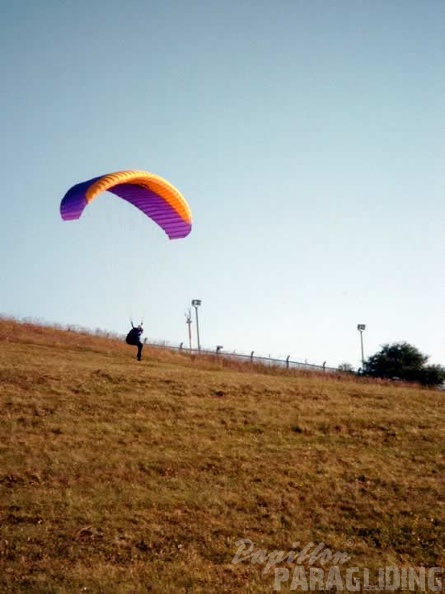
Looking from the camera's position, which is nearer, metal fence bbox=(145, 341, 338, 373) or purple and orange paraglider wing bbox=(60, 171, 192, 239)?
purple and orange paraglider wing bbox=(60, 171, 192, 239)

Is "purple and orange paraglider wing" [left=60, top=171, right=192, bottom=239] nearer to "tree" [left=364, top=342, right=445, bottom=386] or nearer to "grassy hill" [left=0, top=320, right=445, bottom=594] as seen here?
"grassy hill" [left=0, top=320, right=445, bottom=594]

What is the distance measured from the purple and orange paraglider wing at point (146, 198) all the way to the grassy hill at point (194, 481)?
697 centimetres

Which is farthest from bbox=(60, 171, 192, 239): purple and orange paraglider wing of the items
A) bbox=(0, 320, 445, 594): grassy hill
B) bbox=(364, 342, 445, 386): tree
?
bbox=(364, 342, 445, 386): tree

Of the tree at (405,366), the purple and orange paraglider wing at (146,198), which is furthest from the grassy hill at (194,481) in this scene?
the tree at (405,366)

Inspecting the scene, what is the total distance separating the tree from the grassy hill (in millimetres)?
25371

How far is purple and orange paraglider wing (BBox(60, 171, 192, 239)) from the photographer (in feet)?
68.0

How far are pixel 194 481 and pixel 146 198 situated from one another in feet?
42.7

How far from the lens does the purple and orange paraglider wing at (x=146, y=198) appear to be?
20.7 metres

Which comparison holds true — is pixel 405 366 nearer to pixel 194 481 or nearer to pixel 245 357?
pixel 245 357

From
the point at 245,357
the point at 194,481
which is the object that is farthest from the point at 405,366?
the point at 194,481

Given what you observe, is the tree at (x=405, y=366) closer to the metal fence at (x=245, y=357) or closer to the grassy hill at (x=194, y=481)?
the metal fence at (x=245, y=357)

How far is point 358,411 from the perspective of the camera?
23953 millimetres

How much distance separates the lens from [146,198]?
80.0ft

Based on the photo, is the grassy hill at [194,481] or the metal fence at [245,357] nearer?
the grassy hill at [194,481]
